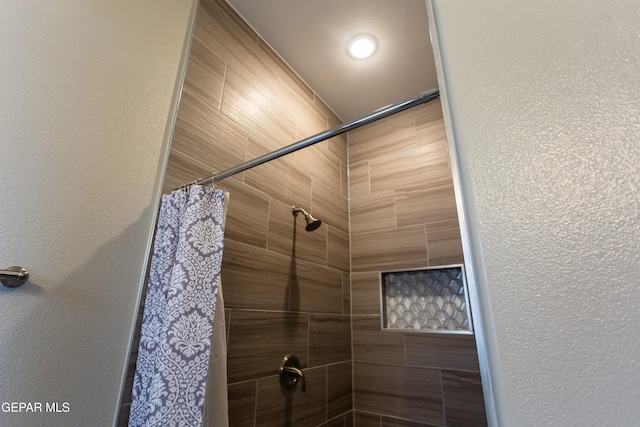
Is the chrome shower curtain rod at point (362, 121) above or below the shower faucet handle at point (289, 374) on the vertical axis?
above

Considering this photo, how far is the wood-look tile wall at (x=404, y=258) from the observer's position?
1461mm

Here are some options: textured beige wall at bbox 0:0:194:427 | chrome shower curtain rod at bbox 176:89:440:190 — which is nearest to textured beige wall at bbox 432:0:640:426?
chrome shower curtain rod at bbox 176:89:440:190

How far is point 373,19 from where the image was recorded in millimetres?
1483

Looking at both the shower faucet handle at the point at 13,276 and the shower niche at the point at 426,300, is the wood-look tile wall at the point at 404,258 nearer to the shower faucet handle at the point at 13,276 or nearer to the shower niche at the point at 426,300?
the shower niche at the point at 426,300

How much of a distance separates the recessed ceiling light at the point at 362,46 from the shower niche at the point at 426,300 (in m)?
1.21

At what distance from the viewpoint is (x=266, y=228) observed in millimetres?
1386

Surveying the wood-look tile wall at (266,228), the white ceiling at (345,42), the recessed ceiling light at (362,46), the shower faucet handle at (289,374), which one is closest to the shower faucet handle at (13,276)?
the wood-look tile wall at (266,228)

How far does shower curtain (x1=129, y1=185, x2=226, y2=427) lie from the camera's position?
0.69 metres

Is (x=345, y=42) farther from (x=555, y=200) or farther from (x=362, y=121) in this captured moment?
(x=555, y=200)

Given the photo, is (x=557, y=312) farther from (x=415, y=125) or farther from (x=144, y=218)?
(x=415, y=125)

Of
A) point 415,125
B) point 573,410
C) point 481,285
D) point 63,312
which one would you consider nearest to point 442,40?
point 481,285

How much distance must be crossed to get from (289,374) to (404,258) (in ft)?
2.81

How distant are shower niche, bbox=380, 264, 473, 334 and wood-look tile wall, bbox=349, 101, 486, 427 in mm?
43

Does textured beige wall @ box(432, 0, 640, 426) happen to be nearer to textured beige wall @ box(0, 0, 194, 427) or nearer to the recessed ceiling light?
textured beige wall @ box(0, 0, 194, 427)
